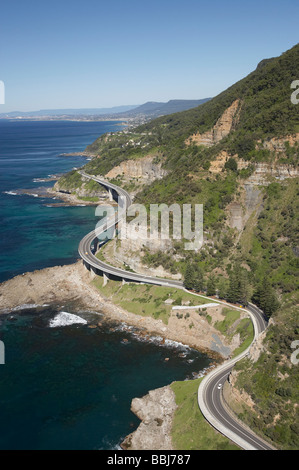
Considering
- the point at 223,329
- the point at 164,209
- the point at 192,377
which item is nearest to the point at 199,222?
the point at 164,209

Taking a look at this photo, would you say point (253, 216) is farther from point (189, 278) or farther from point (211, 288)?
point (189, 278)

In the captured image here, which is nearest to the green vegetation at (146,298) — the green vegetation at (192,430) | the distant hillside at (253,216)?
the distant hillside at (253,216)

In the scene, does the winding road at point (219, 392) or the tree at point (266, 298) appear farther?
the tree at point (266, 298)

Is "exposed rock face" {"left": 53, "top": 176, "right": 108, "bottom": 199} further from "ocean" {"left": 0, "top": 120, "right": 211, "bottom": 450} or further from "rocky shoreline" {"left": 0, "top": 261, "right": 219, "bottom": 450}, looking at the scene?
"ocean" {"left": 0, "top": 120, "right": 211, "bottom": 450}

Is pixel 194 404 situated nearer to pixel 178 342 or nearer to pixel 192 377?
pixel 192 377

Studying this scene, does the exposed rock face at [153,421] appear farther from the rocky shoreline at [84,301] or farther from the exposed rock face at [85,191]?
the exposed rock face at [85,191]
